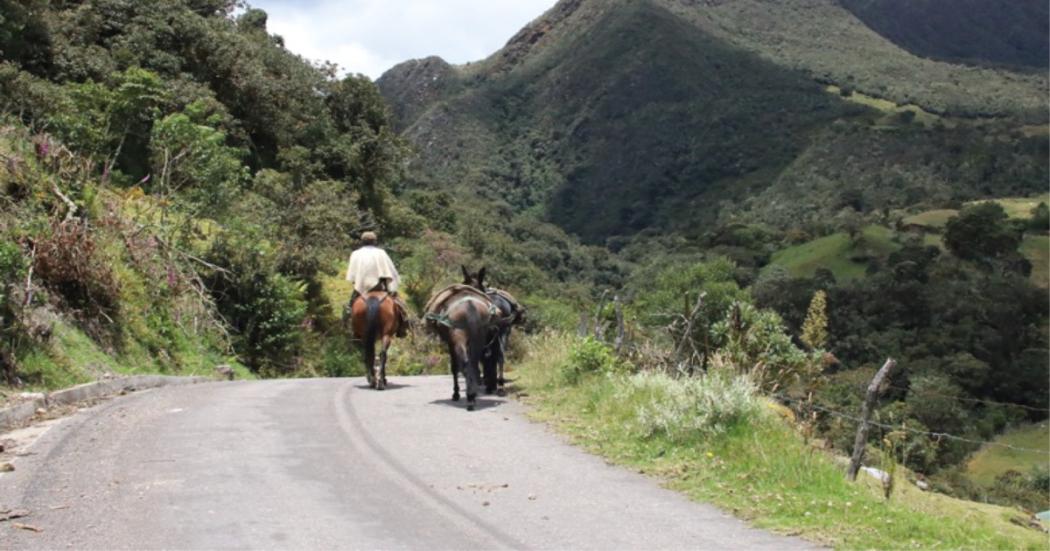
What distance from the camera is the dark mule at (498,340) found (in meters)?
14.7

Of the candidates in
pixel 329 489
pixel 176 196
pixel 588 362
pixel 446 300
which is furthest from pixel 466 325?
pixel 176 196

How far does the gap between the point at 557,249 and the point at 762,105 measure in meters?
80.9

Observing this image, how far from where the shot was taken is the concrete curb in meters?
10.2

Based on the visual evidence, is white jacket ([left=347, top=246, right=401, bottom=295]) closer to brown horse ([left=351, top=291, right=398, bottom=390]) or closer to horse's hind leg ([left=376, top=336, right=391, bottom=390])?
brown horse ([left=351, top=291, right=398, bottom=390])

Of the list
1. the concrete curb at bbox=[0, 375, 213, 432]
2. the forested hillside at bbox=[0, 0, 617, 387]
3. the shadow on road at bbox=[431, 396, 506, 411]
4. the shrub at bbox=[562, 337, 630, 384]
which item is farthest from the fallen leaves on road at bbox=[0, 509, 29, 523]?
the shrub at bbox=[562, 337, 630, 384]

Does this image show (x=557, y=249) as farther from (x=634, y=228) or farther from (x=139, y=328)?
(x=139, y=328)

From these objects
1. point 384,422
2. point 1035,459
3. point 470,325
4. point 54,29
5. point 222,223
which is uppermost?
point 54,29

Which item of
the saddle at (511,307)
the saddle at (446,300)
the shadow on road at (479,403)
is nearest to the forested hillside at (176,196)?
the saddle at (446,300)

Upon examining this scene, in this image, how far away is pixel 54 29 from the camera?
1378 inches

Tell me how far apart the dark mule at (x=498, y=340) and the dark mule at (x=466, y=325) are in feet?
3.74

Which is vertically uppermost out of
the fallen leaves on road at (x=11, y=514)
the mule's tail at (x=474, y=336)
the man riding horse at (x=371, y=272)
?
the man riding horse at (x=371, y=272)

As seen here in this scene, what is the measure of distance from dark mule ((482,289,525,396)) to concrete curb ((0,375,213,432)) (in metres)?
5.48

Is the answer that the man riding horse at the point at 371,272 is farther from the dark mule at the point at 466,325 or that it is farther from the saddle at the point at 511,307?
the dark mule at the point at 466,325

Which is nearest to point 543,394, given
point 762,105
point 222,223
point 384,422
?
point 384,422
